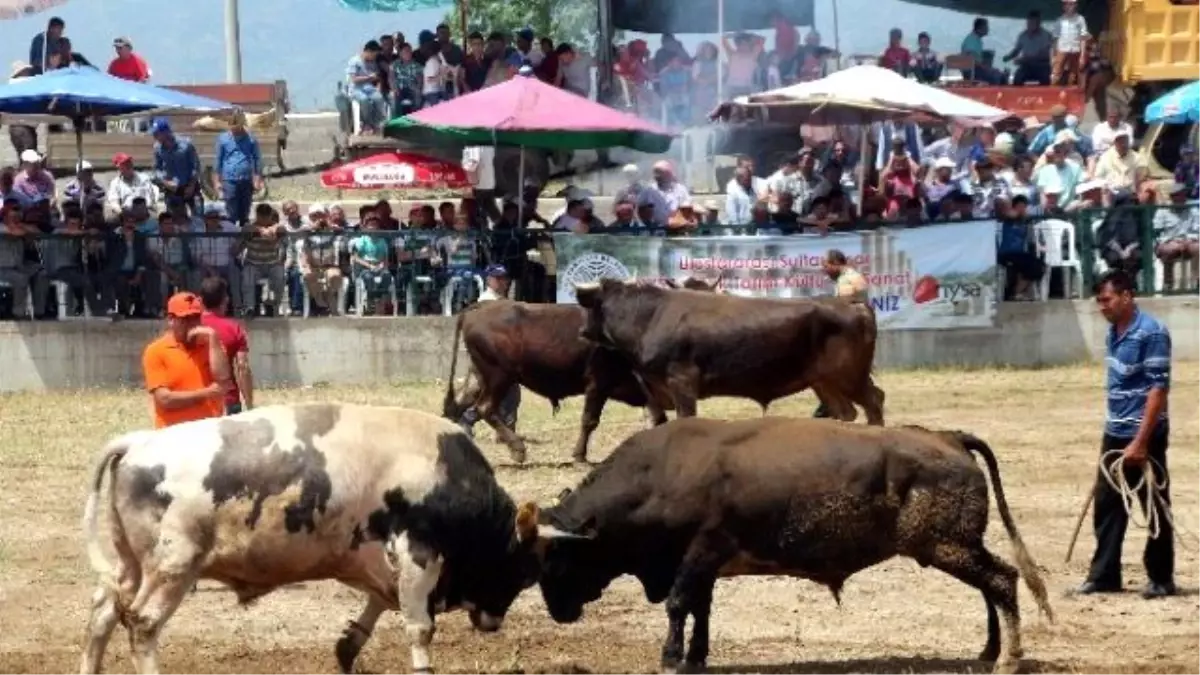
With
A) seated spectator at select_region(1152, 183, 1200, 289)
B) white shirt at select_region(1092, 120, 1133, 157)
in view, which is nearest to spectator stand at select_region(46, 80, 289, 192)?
white shirt at select_region(1092, 120, 1133, 157)

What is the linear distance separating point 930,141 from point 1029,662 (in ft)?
63.9

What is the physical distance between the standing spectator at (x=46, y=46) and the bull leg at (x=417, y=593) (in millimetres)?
21121

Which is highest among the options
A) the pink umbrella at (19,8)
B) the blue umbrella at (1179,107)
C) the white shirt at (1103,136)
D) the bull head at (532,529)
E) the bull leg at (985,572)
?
the pink umbrella at (19,8)

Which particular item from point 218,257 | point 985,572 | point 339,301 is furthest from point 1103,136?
point 985,572

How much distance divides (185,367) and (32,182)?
14608 millimetres

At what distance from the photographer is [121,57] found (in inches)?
1321

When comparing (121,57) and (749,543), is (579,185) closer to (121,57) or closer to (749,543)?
(121,57)

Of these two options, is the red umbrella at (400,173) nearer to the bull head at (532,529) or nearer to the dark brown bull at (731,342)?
the dark brown bull at (731,342)

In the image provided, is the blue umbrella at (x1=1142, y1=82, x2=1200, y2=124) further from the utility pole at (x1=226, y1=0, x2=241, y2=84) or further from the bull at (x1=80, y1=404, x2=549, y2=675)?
the utility pole at (x1=226, y1=0, x2=241, y2=84)

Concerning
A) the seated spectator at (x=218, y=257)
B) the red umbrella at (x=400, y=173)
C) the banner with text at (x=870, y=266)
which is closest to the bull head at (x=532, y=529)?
the banner with text at (x=870, y=266)

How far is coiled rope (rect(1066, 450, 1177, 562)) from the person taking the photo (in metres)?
13.6

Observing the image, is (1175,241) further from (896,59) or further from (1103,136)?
(896,59)

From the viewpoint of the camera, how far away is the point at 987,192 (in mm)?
26375

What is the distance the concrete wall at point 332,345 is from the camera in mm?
25344
